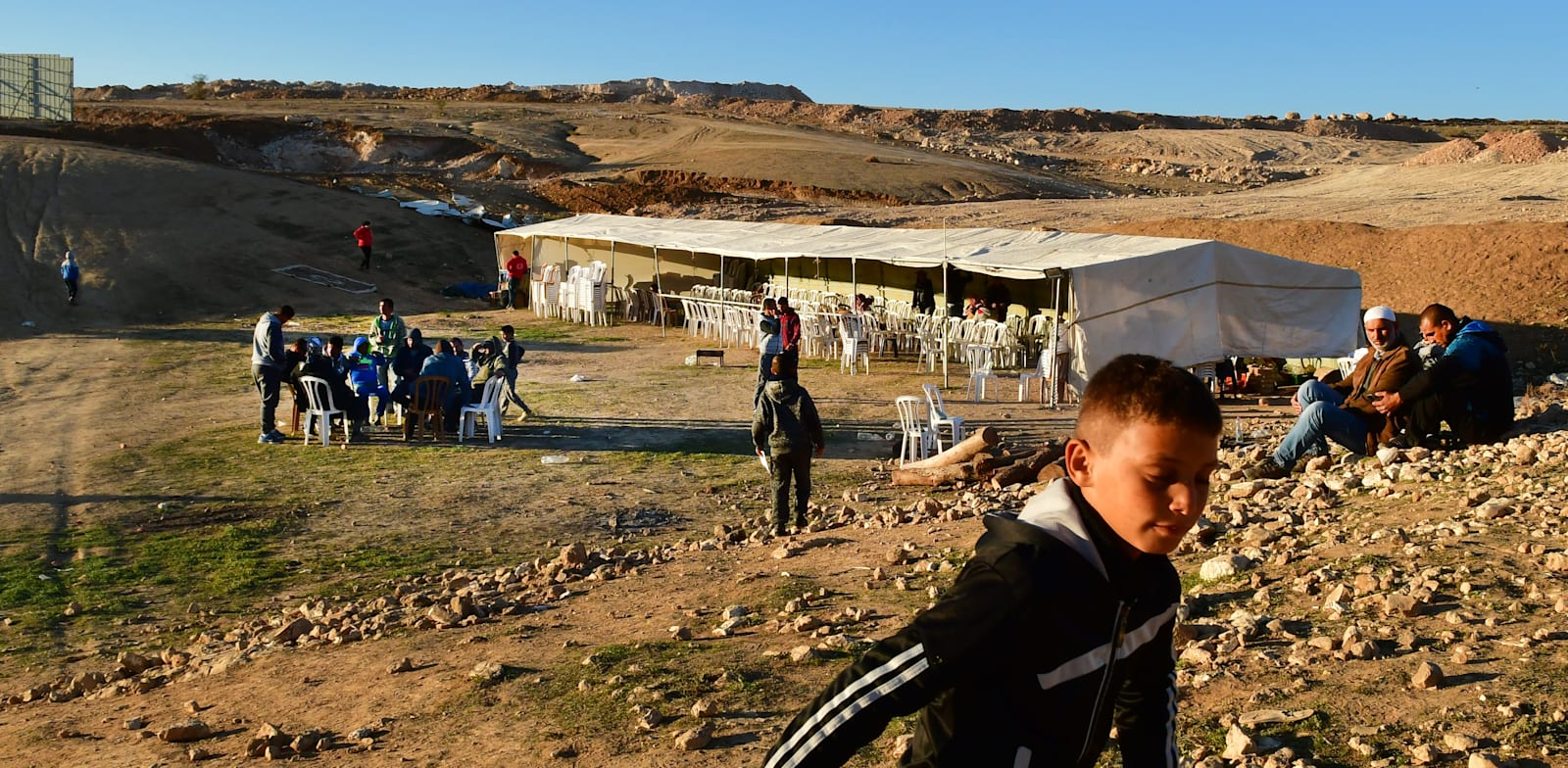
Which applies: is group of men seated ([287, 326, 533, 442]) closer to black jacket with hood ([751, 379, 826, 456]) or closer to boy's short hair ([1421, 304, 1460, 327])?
black jacket with hood ([751, 379, 826, 456])

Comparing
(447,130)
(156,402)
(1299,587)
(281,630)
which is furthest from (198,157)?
(1299,587)

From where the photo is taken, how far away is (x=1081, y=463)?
235 centimetres

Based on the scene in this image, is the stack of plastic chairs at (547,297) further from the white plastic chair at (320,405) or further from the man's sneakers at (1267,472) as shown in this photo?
the man's sneakers at (1267,472)

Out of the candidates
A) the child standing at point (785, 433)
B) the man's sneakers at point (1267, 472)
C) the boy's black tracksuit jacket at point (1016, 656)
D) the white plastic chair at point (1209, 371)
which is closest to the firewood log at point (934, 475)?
the child standing at point (785, 433)

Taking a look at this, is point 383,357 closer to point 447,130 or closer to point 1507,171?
point 1507,171

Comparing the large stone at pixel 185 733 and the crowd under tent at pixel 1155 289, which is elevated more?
the crowd under tent at pixel 1155 289

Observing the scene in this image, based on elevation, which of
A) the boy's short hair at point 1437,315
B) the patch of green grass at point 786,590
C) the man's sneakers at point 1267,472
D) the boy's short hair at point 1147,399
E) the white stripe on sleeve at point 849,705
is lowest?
the patch of green grass at point 786,590

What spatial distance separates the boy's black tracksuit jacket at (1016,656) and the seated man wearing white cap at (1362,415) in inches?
306

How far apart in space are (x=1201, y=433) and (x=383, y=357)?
13.9m

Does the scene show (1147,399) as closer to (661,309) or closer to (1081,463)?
(1081,463)

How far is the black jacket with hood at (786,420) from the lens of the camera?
952cm

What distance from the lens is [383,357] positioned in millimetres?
15125

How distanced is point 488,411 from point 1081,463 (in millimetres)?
12392

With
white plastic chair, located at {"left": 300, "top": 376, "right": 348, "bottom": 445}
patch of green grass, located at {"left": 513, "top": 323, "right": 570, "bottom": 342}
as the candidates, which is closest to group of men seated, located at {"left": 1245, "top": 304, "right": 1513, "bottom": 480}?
white plastic chair, located at {"left": 300, "top": 376, "right": 348, "bottom": 445}
